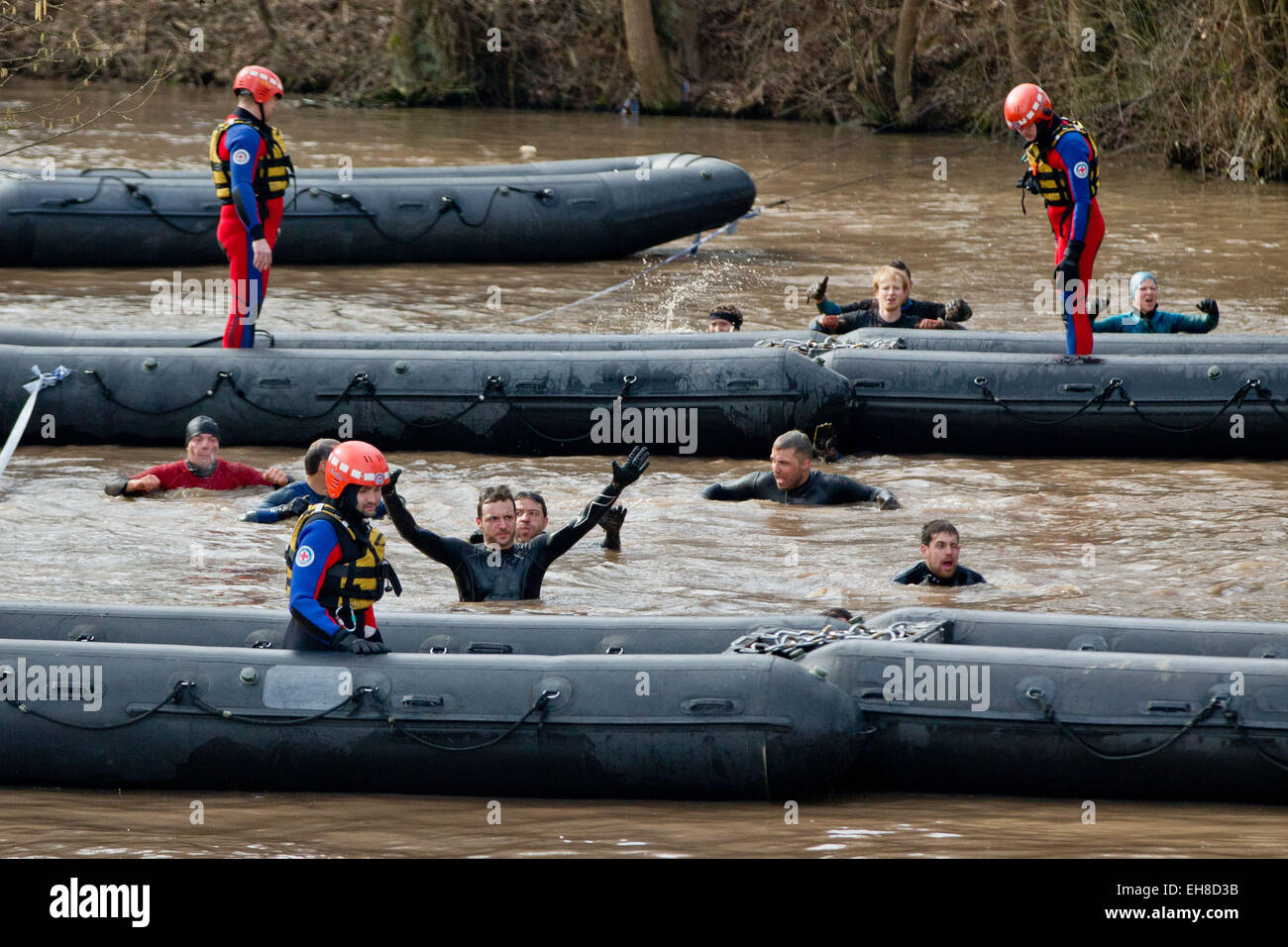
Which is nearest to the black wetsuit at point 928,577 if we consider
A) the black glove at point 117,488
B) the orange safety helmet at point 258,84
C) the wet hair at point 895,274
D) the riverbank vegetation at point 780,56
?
the wet hair at point 895,274

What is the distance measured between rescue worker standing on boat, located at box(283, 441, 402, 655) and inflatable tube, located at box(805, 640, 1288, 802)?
4.92ft

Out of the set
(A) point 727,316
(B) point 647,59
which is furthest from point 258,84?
(B) point 647,59

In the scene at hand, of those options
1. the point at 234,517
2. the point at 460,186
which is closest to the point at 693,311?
the point at 460,186

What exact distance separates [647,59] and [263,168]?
16.1 metres

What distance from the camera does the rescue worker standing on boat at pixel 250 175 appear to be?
880cm

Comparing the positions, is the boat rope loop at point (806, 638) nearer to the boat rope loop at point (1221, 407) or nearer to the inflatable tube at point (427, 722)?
the inflatable tube at point (427, 722)

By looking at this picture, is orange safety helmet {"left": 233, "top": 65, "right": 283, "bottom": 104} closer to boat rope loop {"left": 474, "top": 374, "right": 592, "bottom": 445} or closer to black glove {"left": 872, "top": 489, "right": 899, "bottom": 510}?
boat rope loop {"left": 474, "top": 374, "right": 592, "bottom": 445}

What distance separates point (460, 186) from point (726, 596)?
7.64 metres

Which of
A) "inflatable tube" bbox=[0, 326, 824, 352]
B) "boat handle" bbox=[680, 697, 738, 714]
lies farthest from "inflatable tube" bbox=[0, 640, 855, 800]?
"inflatable tube" bbox=[0, 326, 824, 352]

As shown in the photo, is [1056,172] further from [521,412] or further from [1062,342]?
[521,412]

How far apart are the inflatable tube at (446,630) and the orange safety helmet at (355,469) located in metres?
0.73

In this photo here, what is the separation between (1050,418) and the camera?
30.1 ft

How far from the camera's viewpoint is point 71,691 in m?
5.36
